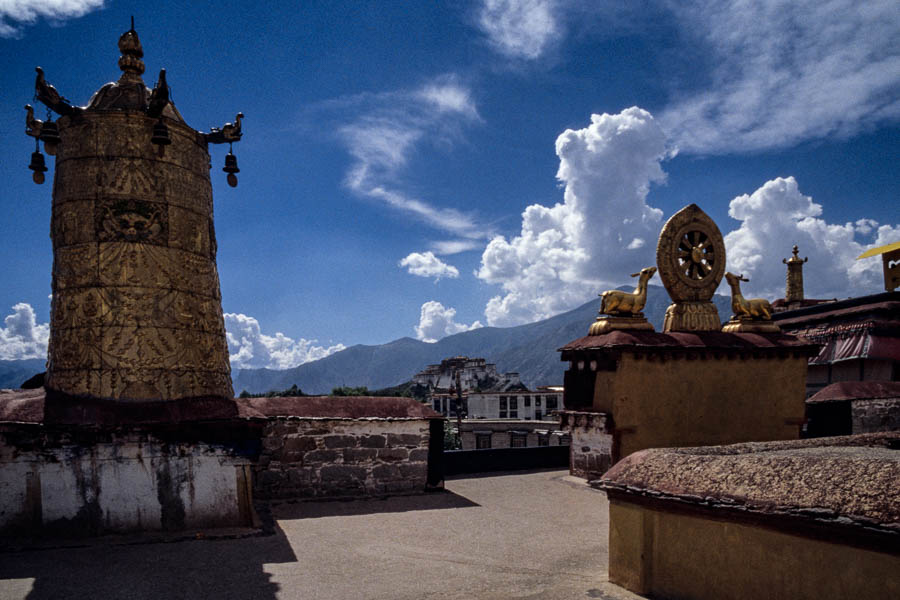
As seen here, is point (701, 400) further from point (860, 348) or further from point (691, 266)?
point (860, 348)

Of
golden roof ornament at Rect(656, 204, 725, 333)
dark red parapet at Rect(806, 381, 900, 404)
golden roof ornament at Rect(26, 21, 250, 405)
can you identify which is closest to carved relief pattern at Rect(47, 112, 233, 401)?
golden roof ornament at Rect(26, 21, 250, 405)

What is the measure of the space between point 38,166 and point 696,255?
14.5m

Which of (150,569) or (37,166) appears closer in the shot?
(150,569)

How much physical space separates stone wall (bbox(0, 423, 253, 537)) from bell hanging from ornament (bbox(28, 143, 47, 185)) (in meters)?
3.85

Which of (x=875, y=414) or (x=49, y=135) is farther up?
(x=49, y=135)

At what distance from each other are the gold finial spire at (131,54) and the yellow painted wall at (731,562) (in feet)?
33.8

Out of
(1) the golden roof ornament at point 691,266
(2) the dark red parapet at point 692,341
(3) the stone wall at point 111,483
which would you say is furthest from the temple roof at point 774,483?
(1) the golden roof ornament at point 691,266

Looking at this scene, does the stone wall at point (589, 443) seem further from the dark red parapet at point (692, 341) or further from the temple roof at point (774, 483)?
the temple roof at point (774, 483)

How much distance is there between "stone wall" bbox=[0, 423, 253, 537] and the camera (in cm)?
817

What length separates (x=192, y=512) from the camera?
882 centimetres

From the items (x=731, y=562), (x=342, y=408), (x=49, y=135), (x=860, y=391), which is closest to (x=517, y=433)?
(x=860, y=391)

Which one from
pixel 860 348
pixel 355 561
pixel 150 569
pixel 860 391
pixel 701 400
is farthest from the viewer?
pixel 860 348

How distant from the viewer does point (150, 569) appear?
23.4ft

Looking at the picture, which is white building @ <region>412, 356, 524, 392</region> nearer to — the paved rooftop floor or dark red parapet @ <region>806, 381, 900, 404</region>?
dark red parapet @ <region>806, 381, 900, 404</region>
